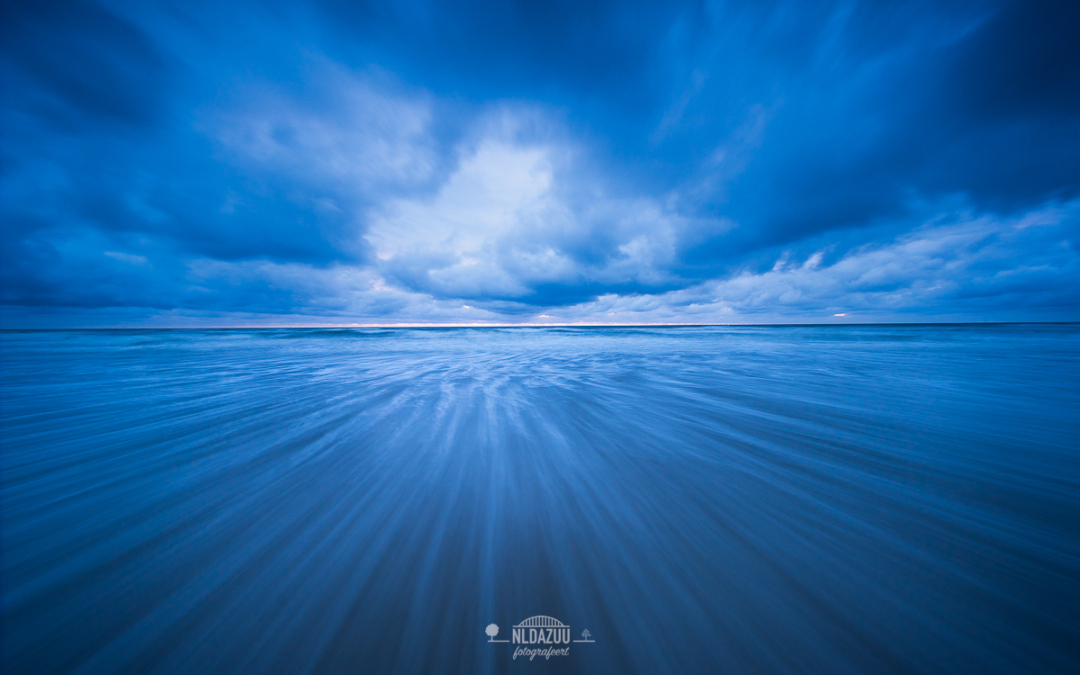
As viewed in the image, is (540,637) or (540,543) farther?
(540,543)

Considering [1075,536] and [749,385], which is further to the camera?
[749,385]

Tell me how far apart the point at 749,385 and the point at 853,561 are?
6.65 metres

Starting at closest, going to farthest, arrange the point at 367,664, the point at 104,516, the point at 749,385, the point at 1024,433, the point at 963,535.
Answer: the point at 367,664
the point at 963,535
the point at 104,516
the point at 1024,433
the point at 749,385

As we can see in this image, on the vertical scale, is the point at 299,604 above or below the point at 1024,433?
below

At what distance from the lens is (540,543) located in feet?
8.11

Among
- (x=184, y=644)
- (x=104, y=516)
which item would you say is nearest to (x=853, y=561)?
(x=184, y=644)

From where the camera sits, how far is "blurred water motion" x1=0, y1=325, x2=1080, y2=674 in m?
1.71

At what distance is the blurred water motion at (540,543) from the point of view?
1.71 meters

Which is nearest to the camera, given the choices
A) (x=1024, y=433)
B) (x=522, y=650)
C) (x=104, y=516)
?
(x=522, y=650)

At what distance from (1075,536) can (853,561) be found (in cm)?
224

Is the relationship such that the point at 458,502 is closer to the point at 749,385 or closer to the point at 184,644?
the point at 184,644

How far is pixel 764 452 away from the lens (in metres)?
4.02

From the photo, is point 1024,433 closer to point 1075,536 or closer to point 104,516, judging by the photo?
point 1075,536

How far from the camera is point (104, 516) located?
282 centimetres
